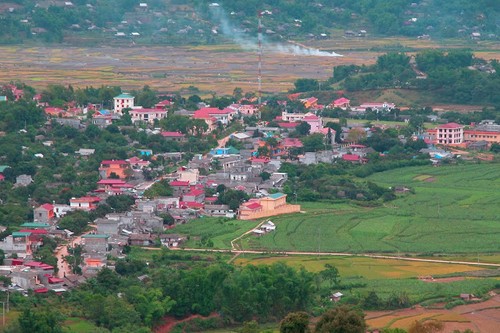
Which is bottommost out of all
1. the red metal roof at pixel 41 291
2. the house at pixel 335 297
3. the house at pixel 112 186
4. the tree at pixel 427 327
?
the house at pixel 335 297

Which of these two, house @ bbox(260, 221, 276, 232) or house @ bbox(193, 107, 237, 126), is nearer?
house @ bbox(260, 221, 276, 232)

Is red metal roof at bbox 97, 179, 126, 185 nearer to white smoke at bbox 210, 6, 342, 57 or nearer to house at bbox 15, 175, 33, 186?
house at bbox 15, 175, 33, 186

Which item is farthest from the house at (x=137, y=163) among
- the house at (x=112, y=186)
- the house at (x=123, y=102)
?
the house at (x=123, y=102)

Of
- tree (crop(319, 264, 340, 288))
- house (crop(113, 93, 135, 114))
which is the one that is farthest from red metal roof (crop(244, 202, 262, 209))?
house (crop(113, 93, 135, 114))

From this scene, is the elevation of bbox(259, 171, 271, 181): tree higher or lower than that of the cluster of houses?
higher

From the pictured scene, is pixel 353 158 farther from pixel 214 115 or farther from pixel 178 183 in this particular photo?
pixel 214 115

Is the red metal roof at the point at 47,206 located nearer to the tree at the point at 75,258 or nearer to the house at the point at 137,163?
the tree at the point at 75,258

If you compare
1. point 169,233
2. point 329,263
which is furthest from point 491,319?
point 169,233
